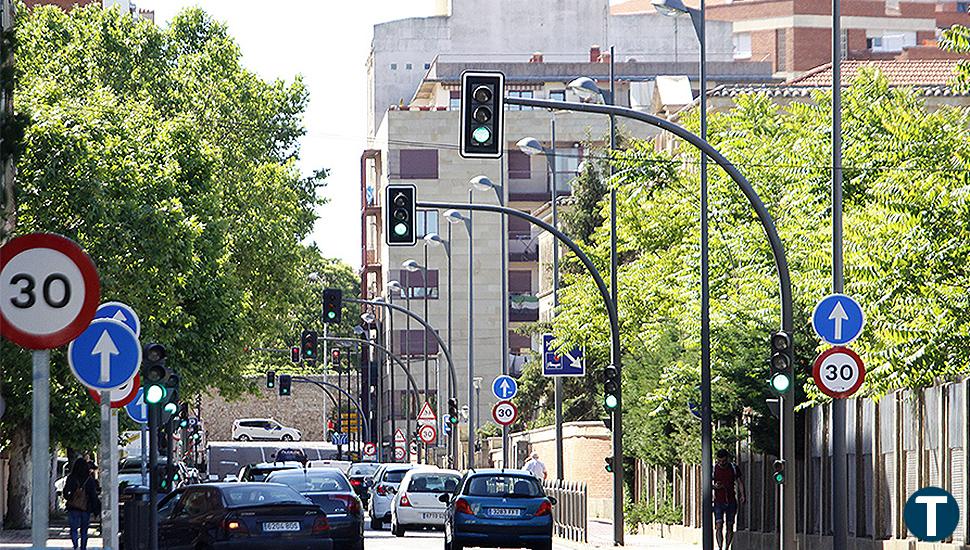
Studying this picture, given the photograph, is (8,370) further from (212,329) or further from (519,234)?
(519,234)

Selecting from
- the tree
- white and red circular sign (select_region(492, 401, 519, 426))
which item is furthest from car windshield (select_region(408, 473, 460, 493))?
the tree

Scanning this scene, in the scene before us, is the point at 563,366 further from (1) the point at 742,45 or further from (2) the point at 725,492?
(1) the point at 742,45

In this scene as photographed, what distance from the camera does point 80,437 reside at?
139 feet

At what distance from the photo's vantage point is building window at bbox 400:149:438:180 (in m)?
112

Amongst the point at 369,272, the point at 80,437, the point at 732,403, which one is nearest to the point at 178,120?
the point at 80,437

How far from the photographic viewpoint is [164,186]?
4141cm

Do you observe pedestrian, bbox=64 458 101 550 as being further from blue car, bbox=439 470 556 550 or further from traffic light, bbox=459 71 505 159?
traffic light, bbox=459 71 505 159

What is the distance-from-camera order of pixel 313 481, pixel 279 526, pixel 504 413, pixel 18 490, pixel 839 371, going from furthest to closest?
pixel 504 413, pixel 18 490, pixel 313 481, pixel 279 526, pixel 839 371

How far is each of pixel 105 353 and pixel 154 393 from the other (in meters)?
6.58

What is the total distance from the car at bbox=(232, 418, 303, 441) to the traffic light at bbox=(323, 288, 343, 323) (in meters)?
80.7

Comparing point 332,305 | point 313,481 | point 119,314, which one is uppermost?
Answer: point 332,305

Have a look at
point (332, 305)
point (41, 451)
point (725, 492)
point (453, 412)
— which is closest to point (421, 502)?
point (332, 305)

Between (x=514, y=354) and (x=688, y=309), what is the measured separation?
71926 mm

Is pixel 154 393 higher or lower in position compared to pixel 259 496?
higher
